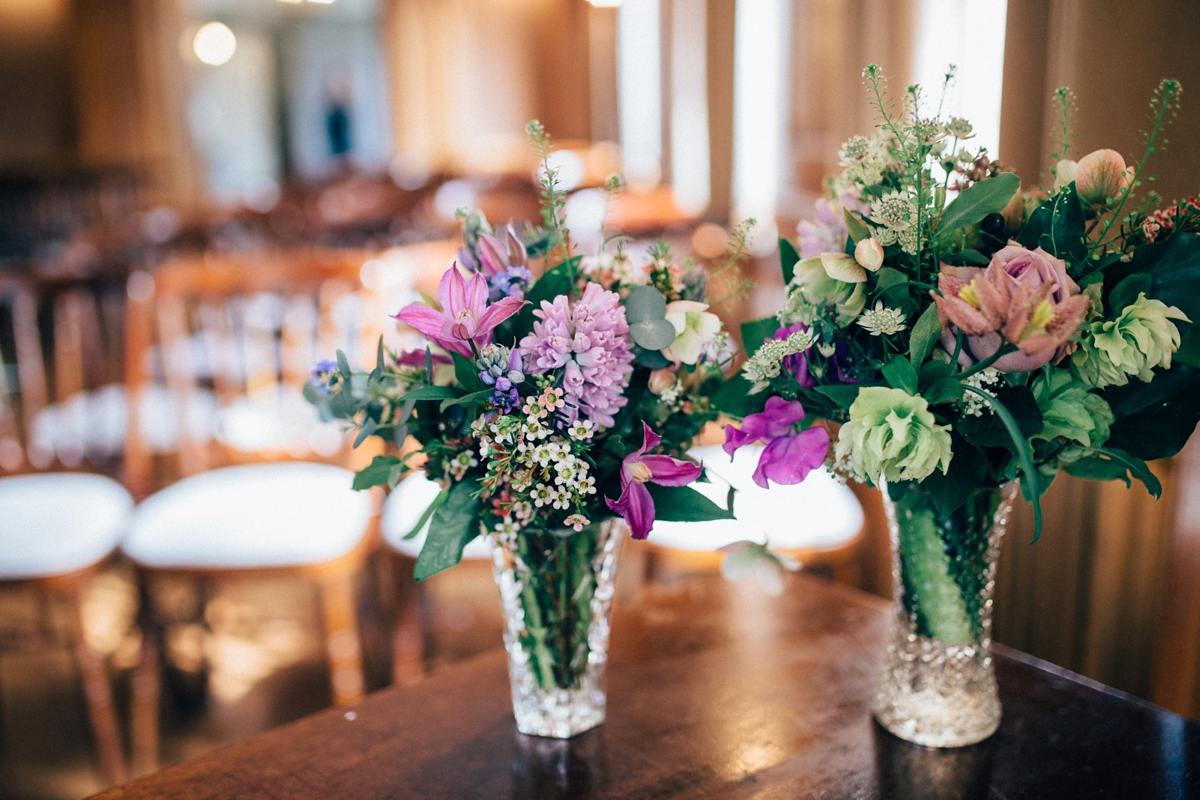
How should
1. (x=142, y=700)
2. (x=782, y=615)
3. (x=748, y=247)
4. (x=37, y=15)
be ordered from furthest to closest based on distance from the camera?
(x=37, y=15) < (x=142, y=700) < (x=782, y=615) < (x=748, y=247)

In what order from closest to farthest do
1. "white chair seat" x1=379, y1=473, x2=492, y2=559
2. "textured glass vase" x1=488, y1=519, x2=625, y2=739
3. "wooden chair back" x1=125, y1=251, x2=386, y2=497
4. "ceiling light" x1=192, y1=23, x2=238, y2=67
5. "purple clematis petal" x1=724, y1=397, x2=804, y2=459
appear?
"purple clematis petal" x1=724, y1=397, x2=804, y2=459 < "textured glass vase" x1=488, y1=519, x2=625, y2=739 < "white chair seat" x1=379, y1=473, x2=492, y2=559 < "wooden chair back" x1=125, y1=251, x2=386, y2=497 < "ceiling light" x1=192, y1=23, x2=238, y2=67

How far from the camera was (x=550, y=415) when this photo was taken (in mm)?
716

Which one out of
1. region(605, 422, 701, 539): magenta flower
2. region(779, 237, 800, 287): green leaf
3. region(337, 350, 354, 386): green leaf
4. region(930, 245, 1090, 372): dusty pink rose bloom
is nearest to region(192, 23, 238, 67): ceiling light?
region(337, 350, 354, 386): green leaf

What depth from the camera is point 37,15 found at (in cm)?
880

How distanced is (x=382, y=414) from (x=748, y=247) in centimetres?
37

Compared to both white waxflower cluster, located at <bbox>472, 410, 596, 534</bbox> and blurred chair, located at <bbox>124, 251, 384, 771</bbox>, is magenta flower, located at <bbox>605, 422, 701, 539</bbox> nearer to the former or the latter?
white waxflower cluster, located at <bbox>472, 410, 596, 534</bbox>

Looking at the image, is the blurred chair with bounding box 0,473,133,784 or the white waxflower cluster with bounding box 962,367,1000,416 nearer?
the white waxflower cluster with bounding box 962,367,1000,416

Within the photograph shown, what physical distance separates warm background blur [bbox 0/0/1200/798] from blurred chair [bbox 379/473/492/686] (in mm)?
59

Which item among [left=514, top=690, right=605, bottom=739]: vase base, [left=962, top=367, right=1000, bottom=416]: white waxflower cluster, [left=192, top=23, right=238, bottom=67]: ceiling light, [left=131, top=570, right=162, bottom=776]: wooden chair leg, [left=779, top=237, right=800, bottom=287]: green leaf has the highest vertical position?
[left=192, top=23, right=238, bottom=67]: ceiling light

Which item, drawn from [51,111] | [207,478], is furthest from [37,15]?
[207,478]

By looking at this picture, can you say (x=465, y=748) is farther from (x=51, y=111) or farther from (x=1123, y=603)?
(x=51, y=111)

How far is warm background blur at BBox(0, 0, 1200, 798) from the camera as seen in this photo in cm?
125

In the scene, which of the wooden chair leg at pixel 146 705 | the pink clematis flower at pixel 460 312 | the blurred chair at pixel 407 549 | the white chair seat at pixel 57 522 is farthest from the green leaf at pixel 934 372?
the wooden chair leg at pixel 146 705

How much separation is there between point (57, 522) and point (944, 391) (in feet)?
5.59
